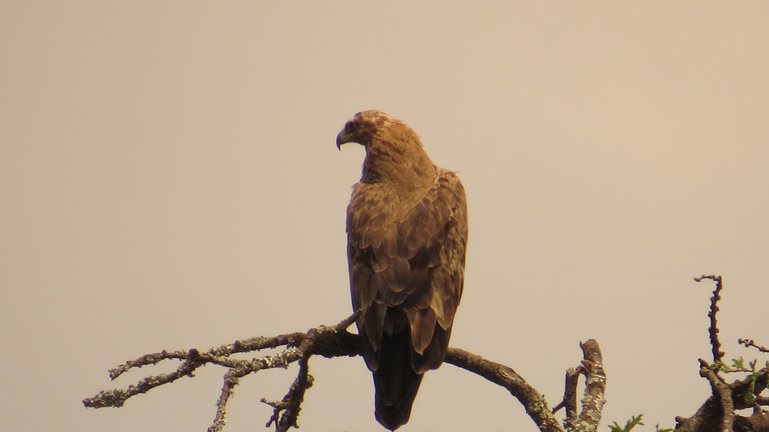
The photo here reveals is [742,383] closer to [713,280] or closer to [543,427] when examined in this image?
[713,280]

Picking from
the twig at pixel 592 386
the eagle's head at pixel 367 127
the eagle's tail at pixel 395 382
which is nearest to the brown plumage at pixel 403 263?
the eagle's tail at pixel 395 382

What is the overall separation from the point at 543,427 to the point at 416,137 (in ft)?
11.5

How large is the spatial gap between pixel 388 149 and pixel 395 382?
250 cm

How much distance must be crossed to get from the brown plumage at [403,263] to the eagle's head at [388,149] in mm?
11

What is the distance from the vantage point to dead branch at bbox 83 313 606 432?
428 centimetres

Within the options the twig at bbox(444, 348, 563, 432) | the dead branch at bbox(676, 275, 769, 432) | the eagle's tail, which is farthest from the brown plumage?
the dead branch at bbox(676, 275, 769, 432)

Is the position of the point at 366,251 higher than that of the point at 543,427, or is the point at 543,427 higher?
the point at 366,251

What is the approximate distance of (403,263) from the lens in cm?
636

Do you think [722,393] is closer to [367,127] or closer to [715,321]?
[715,321]

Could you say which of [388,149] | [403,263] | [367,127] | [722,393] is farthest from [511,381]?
[367,127]

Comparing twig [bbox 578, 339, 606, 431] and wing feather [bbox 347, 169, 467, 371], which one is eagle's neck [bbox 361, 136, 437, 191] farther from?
twig [bbox 578, 339, 606, 431]

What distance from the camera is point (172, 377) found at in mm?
4488

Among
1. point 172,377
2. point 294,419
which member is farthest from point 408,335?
point 172,377

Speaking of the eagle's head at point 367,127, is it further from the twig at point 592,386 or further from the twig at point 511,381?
the twig at point 592,386
